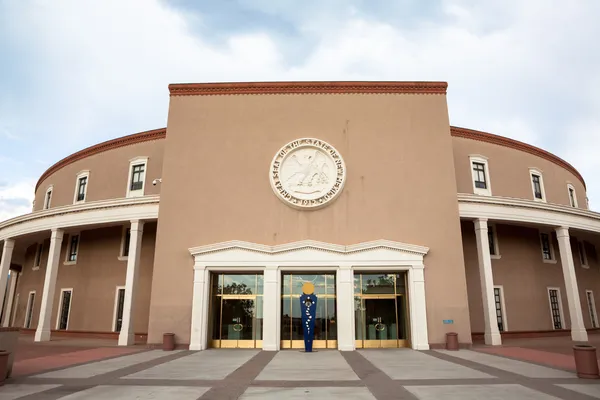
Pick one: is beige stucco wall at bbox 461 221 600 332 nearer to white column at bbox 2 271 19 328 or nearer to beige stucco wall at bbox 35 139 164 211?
beige stucco wall at bbox 35 139 164 211

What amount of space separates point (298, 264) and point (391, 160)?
22.7 feet

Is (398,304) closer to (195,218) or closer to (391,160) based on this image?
(391,160)

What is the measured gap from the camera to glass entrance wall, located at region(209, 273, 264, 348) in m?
18.6

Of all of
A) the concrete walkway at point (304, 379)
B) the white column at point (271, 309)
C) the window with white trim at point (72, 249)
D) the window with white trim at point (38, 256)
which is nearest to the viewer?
the concrete walkway at point (304, 379)

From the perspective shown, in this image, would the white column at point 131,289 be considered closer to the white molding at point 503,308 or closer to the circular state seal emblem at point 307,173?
the circular state seal emblem at point 307,173

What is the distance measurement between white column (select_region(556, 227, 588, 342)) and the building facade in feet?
0.29

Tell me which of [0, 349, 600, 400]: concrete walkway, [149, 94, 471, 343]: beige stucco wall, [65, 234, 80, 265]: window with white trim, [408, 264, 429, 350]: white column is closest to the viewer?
[0, 349, 600, 400]: concrete walkway

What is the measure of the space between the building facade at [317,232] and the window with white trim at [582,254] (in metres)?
5.73

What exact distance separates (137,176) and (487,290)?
70.9 feet

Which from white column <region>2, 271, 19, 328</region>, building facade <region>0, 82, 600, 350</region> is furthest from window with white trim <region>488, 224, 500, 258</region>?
white column <region>2, 271, 19, 328</region>

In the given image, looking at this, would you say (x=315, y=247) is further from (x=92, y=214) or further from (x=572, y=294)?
(x=572, y=294)

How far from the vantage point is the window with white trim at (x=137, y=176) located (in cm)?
2577

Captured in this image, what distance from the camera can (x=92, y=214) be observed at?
2258cm

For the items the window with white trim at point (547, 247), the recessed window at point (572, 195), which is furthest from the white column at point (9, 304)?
the recessed window at point (572, 195)
